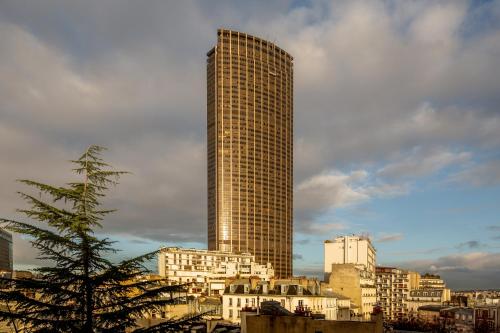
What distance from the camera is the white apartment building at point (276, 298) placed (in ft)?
223

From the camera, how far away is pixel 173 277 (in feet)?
440

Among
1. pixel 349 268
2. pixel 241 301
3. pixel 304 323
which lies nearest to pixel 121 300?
pixel 304 323

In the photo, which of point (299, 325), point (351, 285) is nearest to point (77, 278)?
point (299, 325)

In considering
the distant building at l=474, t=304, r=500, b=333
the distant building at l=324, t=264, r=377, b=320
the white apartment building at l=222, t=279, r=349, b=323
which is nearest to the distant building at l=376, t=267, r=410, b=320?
the distant building at l=324, t=264, r=377, b=320

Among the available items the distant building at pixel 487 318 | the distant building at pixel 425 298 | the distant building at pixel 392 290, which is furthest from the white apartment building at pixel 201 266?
the distant building at pixel 487 318

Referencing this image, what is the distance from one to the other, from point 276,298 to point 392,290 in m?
91.7

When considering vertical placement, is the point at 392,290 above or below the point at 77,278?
below

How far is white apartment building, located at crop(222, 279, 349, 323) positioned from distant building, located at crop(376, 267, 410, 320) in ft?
256

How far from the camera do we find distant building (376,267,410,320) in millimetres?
142125

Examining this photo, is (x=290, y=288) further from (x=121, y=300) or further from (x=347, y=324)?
(x=121, y=300)

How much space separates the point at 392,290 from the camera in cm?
14775

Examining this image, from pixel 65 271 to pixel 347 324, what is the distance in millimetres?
12676

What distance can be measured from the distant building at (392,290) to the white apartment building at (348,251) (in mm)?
4640

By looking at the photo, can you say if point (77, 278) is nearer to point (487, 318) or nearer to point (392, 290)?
point (487, 318)
